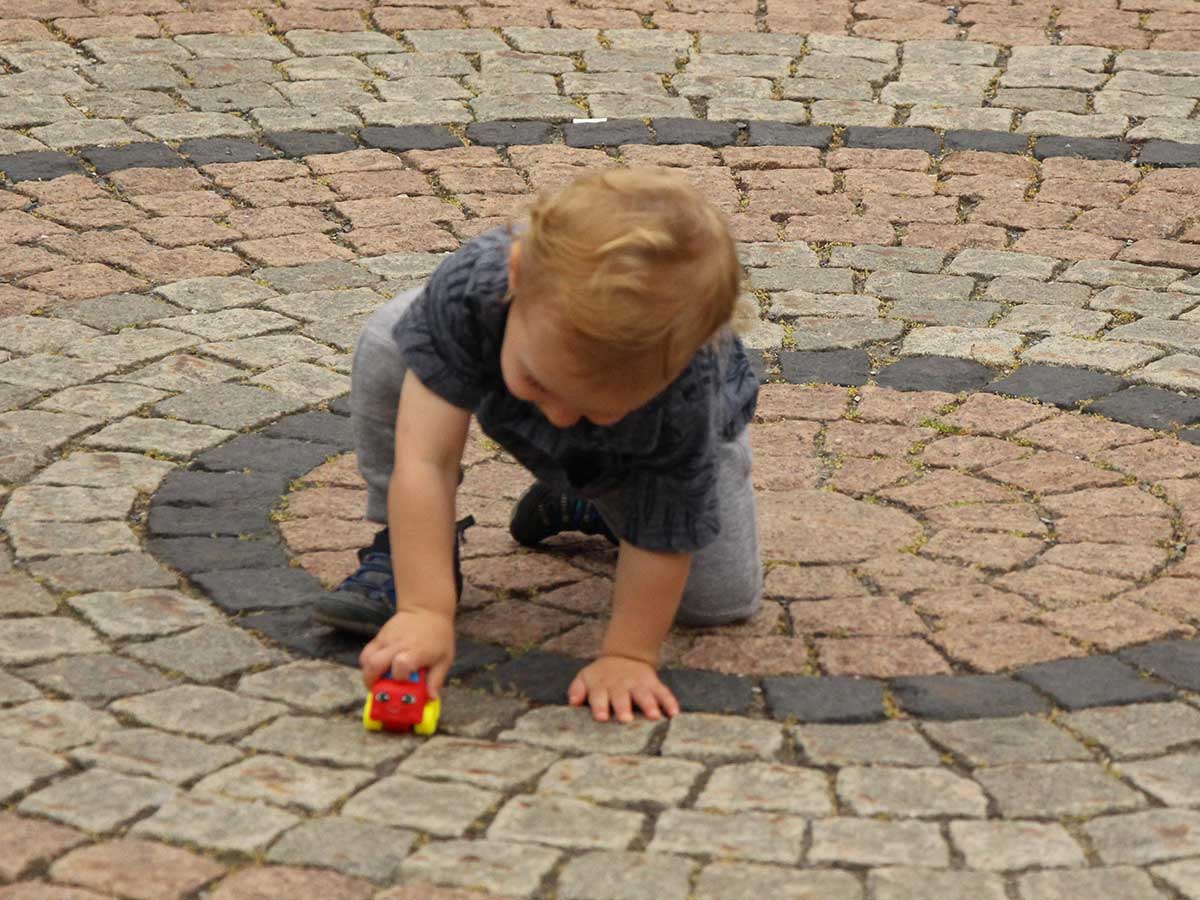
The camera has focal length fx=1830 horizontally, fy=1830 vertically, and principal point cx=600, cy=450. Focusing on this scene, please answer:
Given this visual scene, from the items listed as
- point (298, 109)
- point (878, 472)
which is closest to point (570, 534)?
point (878, 472)

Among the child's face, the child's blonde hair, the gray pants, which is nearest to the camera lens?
the child's blonde hair

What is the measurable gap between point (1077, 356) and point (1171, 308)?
557 millimetres

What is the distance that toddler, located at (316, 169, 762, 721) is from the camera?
9.02 feet

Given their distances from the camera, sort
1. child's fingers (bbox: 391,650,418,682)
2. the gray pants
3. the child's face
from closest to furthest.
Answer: the child's face
child's fingers (bbox: 391,650,418,682)
the gray pants

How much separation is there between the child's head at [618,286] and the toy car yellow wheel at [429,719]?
2.07 ft

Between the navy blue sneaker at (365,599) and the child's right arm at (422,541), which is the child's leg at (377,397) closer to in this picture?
the navy blue sneaker at (365,599)

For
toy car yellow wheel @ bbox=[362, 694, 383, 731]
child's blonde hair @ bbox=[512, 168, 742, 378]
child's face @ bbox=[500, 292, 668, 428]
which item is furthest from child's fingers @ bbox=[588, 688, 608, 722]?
child's blonde hair @ bbox=[512, 168, 742, 378]

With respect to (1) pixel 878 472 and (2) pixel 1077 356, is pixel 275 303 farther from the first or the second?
(2) pixel 1077 356

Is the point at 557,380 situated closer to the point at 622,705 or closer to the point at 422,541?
the point at 422,541

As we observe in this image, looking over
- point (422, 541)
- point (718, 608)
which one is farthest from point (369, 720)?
point (718, 608)

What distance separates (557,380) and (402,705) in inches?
27.0

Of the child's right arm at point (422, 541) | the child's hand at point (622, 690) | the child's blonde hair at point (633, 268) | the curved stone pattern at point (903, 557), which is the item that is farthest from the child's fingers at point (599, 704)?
the child's blonde hair at point (633, 268)

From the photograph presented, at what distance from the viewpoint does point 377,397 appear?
144 inches

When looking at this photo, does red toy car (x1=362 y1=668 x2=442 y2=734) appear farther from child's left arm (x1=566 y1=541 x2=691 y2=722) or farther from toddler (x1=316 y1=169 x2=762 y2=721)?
child's left arm (x1=566 y1=541 x2=691 y2=722)
